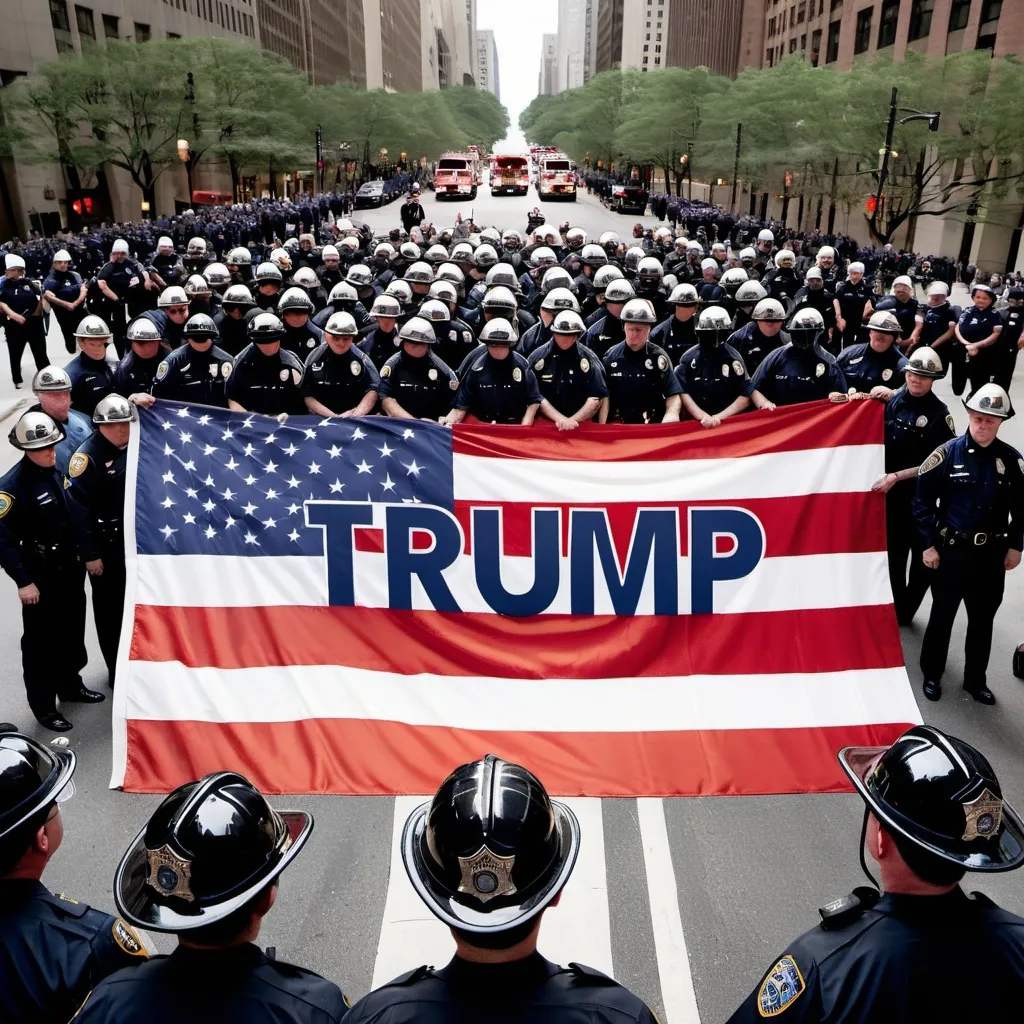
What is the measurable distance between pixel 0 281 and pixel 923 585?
14.4m

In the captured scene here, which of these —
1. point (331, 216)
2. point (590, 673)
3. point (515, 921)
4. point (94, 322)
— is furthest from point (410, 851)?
point (331, 216)

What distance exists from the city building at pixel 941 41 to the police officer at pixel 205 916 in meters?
34.7

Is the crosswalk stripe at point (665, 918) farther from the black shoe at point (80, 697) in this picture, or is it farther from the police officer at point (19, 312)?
the police officer at point (19, 312)

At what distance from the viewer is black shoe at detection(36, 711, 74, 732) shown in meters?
5.91

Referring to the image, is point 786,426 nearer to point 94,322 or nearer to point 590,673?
point 590,673

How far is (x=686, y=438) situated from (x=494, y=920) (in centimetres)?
424

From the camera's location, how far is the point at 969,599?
6219 millimetres

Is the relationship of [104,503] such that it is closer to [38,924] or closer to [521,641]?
[521,641]

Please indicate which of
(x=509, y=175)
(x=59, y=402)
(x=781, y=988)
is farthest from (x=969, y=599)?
(x=509, y=175)

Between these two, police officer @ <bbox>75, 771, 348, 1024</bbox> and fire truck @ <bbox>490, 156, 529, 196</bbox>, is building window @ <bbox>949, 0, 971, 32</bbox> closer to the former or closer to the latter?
fire truck @ <bbox>490, 156, 529, 196</bbox>

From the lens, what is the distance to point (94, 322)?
882cm

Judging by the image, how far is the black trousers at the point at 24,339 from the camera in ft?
49.8

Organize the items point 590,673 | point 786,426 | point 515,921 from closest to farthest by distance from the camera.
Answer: point 515,921 < point 590,673 < point 786,426

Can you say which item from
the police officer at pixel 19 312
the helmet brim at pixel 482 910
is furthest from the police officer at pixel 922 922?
the police officer at pixel 19 312
